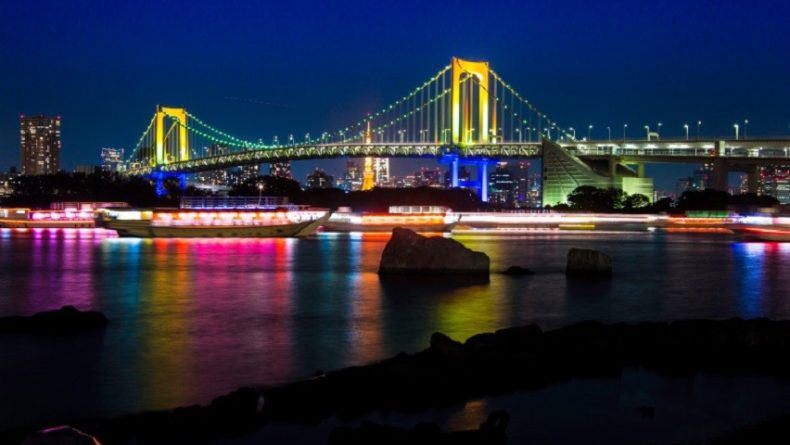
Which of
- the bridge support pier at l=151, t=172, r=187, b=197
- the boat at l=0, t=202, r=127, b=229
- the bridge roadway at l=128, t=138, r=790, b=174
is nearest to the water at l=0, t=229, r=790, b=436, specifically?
the boat at l=0, t=202, r=127, b=229

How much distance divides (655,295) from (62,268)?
1510 cm

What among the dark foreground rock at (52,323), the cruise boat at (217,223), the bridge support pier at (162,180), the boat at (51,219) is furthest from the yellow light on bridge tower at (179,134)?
the dark foreground rock at (52,323)

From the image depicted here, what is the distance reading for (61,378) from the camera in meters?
9.51

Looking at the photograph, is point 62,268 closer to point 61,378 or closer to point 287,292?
point 287,292

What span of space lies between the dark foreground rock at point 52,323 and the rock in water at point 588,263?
1165 centimetres

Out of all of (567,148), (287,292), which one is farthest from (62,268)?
(567,148)

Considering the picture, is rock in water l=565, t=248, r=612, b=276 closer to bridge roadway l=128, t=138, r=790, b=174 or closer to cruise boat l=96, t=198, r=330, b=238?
cruise boat l=96, t=198, r=330, b=238

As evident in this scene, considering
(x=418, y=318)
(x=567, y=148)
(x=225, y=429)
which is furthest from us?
(x=567, y=148)

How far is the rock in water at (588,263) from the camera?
2130 centimetres

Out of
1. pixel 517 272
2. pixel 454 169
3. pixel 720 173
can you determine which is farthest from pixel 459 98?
pixel 517 272

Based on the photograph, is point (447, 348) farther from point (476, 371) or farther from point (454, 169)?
point (454, 169)

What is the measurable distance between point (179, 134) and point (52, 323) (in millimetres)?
70797

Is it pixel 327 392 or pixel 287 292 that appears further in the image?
pixel 287 292

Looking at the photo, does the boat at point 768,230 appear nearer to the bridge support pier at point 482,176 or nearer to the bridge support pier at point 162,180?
the bridge support pier at point 482,176
